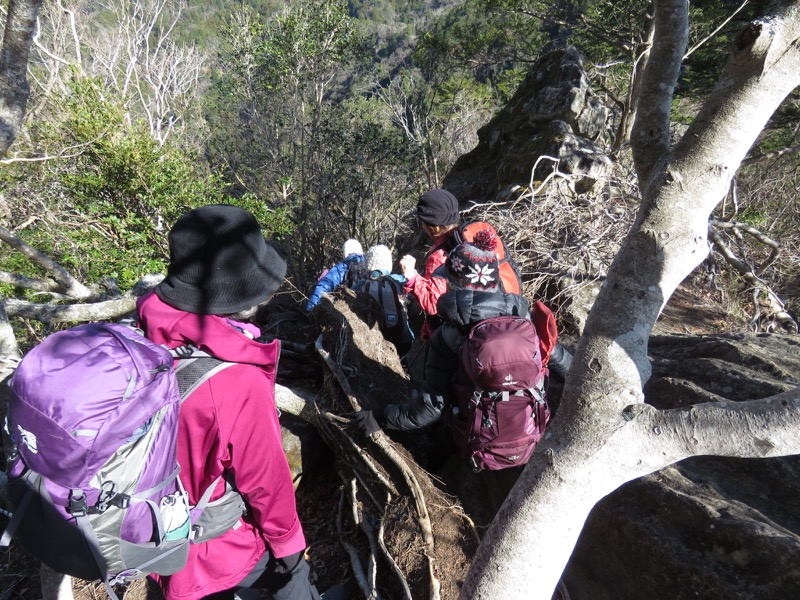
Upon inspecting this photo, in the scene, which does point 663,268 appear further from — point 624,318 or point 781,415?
point 781,415

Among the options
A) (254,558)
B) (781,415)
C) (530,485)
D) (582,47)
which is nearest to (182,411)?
(254,558)

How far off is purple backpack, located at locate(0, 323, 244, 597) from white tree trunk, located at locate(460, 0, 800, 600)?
3.42 ft

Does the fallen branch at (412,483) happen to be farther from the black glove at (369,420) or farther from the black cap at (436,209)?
the black cap at (436,209)

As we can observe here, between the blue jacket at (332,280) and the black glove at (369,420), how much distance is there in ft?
5.55

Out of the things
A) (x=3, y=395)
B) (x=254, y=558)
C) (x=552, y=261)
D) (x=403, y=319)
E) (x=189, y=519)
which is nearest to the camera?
(x=189, y=519)

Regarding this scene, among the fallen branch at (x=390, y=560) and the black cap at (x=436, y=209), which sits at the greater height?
the black cap at (x=436, y=209)

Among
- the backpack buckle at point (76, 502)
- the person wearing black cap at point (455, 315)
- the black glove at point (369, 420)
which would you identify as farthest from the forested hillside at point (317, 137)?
the backpack buckle at point (76, 502)

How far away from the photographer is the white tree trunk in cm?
117

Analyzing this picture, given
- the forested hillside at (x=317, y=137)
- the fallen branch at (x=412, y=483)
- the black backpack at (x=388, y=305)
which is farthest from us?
the forested hillside at (x=317, y=137)

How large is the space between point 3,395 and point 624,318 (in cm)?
264

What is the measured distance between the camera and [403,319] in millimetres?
3865

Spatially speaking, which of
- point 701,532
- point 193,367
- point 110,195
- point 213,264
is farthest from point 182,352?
point 110,195

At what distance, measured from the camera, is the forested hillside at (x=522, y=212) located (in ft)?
4.21

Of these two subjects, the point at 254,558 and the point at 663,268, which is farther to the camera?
the point at 254,558
